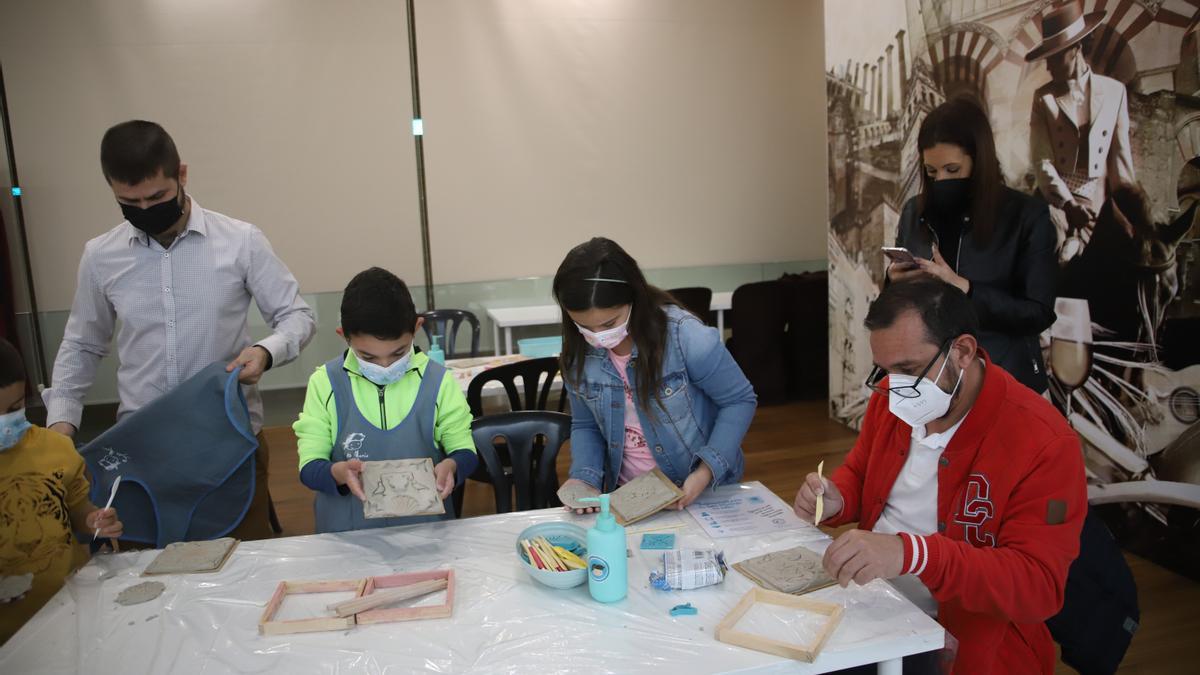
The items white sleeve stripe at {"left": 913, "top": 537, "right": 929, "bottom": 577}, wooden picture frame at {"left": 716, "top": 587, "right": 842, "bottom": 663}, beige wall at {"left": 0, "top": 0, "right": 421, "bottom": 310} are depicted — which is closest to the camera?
wooden picture frame at {"left": 716, "top": 587, "right": 842, "bottom": 663}

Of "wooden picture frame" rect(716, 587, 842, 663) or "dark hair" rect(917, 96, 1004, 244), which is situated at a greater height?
"dark hair" rect(917, 96, 1004, 244)

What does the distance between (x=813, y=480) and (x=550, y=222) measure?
173 inches

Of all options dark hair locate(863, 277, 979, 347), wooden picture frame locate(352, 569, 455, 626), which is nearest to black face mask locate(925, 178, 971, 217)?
dark hair locate(863, 277, 979, 347)

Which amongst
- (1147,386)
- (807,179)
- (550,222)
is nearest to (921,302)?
(1147,386)

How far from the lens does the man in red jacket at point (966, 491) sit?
1.38m

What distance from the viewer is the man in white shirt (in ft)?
7.65

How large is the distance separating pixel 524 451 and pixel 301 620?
98 cm

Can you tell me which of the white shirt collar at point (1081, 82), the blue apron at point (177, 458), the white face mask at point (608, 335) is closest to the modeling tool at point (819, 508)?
Answer: the white face mask at point (608, 335)

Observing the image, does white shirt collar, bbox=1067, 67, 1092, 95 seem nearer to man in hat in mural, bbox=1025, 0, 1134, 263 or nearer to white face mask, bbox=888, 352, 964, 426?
man in hat in mural, bbox=1025, 0, 1134, 263

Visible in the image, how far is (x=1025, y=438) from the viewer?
1472 mm

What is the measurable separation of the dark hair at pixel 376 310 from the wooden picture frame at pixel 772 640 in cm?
100

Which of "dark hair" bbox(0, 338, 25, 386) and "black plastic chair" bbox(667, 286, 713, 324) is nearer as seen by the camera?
"dark hair" bbox(0, 338, 25, 386)

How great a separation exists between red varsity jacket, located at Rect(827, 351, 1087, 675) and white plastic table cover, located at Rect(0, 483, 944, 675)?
123 mm

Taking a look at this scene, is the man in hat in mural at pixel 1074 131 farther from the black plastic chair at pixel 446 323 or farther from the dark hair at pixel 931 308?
the black plastic chair at pixel 446 323
